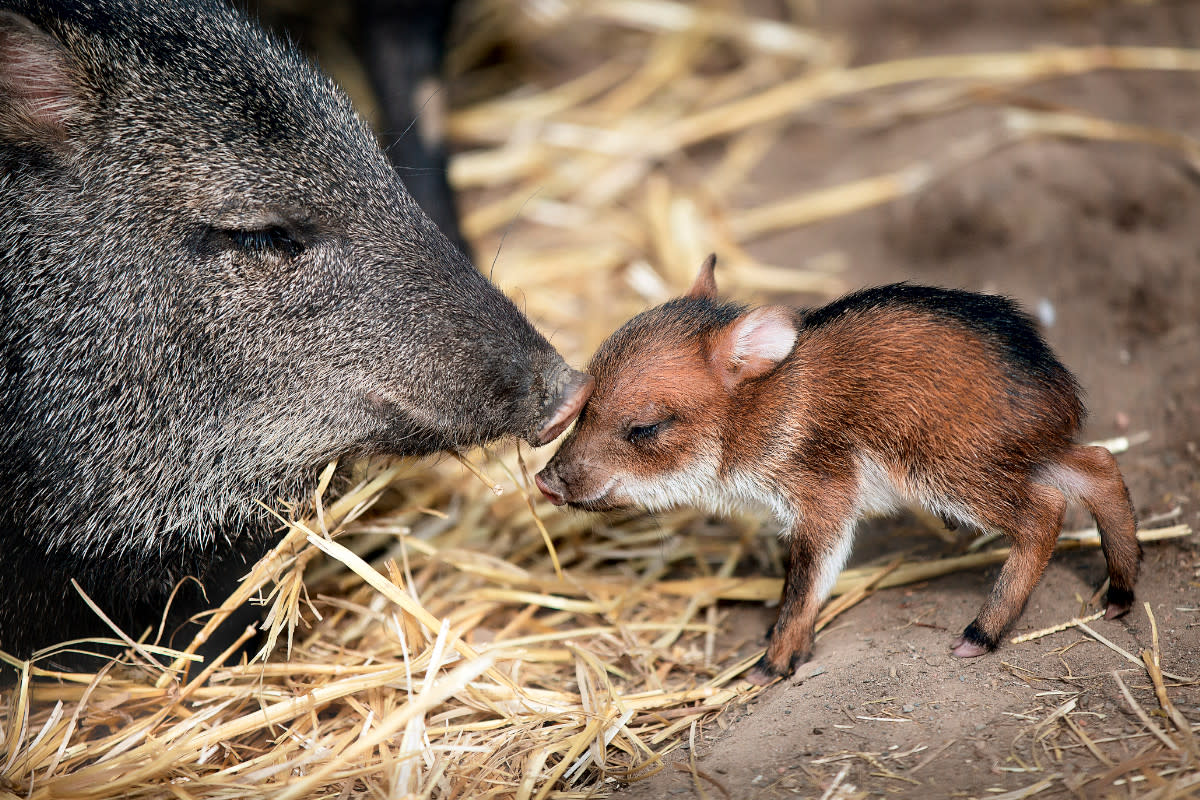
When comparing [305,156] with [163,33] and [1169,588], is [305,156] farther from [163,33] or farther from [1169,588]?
[1169,588]

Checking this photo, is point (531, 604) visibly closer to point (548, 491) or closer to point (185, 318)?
point (548, 491)

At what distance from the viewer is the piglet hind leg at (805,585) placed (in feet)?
11.4

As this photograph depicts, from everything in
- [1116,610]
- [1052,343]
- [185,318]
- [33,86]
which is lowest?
[1116,610]

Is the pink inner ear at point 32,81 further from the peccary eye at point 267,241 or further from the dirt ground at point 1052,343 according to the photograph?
the dirt ground at point 1052,343

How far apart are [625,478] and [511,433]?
48cm

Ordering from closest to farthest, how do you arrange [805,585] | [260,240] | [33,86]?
[33,86] → [260,240] → [805,585]

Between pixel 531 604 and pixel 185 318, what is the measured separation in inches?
67.6

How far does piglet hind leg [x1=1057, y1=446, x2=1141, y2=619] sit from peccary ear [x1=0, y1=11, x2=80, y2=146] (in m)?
3.15

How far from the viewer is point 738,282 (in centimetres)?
594

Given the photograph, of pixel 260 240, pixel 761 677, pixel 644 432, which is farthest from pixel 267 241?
pixel 761 677

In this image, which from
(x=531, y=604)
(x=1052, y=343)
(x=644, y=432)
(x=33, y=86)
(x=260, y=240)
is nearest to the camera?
(x=33, y=86)

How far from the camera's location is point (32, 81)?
123 inches

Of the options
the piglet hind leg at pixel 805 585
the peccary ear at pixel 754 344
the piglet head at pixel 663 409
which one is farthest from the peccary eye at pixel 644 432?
the piglet hind leg at pixel 805 585

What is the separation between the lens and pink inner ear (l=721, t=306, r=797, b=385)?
3.47 m
